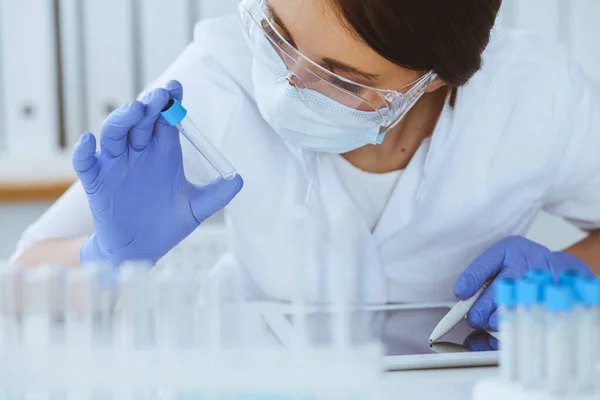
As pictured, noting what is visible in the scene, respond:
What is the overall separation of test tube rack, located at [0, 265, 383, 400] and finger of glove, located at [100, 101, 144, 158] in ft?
1.41

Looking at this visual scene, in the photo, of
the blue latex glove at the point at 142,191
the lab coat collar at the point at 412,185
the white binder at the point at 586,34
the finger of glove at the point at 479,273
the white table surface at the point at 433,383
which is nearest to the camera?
the white table surface at the point at 433,383

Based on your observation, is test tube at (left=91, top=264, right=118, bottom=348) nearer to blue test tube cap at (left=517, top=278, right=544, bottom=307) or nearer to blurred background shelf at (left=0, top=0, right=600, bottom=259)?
blue test tube cap at (left=517, top=278, right=544, bottom=307)

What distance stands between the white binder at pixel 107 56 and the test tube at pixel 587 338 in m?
1.71

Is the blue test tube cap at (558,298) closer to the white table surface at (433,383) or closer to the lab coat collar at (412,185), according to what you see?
the white table surface at (433,383)

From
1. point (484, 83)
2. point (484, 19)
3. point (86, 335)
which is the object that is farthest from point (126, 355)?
point (484, 83)

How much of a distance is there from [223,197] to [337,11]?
326 millimetres

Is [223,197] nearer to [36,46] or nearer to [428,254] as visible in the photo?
[428,254]

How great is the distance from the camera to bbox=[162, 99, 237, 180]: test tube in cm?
108

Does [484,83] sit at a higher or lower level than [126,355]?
higher

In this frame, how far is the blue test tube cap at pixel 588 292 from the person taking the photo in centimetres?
69

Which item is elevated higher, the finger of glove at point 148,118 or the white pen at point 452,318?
the finger of glove at point 148,118

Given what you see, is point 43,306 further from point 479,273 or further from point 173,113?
point 479,273

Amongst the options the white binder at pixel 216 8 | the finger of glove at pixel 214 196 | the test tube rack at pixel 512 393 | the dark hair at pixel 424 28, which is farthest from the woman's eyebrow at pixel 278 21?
the white binder at pixel 216 8

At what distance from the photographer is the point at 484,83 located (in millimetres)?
1420
